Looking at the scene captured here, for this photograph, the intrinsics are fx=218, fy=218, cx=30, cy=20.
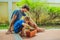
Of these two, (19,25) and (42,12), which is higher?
(42,12)

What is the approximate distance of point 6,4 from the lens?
10.9 metres

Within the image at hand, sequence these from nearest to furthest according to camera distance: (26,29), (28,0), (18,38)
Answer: (18,38)
(26,29)
(28,0)

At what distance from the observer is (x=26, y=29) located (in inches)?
301

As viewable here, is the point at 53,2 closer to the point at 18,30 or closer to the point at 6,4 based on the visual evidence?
A: the point at 6,4

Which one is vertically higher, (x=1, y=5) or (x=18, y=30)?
(x=1, y=5)

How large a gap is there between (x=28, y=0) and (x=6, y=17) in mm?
1453

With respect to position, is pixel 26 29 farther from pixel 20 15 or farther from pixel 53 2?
pixel 53 2

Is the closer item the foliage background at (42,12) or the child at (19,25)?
the child at (19,25)

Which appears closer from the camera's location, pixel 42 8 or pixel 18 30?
pixel 18 30

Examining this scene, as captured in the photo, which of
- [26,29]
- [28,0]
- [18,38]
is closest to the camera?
[18,38]

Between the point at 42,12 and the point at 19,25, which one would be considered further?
the point at 42,12

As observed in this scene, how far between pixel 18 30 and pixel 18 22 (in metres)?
0.29

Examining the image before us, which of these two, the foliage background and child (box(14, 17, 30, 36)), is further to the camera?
the foliage background

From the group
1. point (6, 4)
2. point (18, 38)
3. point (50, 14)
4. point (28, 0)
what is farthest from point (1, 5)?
point (18, 38)
